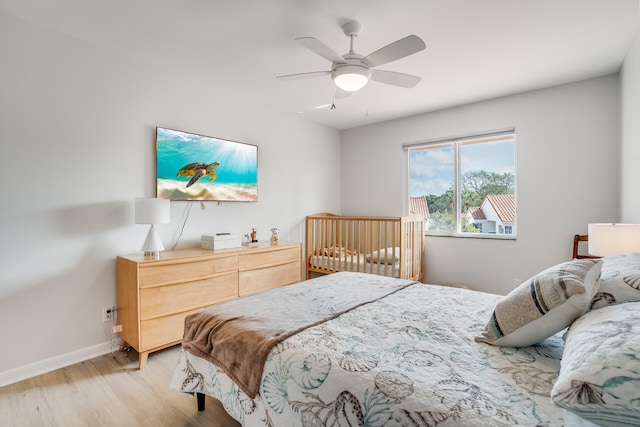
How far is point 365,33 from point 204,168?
6.42 ft

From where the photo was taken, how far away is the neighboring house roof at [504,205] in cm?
355

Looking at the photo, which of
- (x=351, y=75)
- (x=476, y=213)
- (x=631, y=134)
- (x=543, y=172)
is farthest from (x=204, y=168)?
(x=631, y=134)

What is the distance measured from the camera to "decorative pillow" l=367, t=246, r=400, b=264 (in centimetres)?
342

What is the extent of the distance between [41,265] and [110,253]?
1.41ft

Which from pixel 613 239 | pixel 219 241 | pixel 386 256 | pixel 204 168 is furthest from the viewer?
pixel 386 256

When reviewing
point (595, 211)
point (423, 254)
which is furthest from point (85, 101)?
point (595, 211)

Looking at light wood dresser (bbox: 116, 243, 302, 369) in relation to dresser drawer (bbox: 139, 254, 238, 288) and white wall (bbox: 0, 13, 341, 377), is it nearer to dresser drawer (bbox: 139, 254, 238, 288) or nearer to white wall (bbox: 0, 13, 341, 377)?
dresser drawer (bbox: 139, 254, 238, 288)

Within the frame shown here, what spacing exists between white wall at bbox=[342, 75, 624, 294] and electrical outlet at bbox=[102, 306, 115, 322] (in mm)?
3570

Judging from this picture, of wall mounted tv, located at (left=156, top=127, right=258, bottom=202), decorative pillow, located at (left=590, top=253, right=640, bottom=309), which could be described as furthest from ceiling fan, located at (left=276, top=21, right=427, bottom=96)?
decorative pillow, located at (left=590, top=253, right=640, bottom=309)

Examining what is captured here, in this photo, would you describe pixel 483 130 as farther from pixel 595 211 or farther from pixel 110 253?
pixel 110 253

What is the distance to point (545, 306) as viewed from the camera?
1073 millimetres

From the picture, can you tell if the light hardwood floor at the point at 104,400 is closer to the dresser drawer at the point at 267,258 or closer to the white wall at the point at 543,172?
the dresser drawer at the point at 267,258

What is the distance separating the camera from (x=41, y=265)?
2197 millimetres

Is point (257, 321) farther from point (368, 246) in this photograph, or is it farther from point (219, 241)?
point (368, 246)
